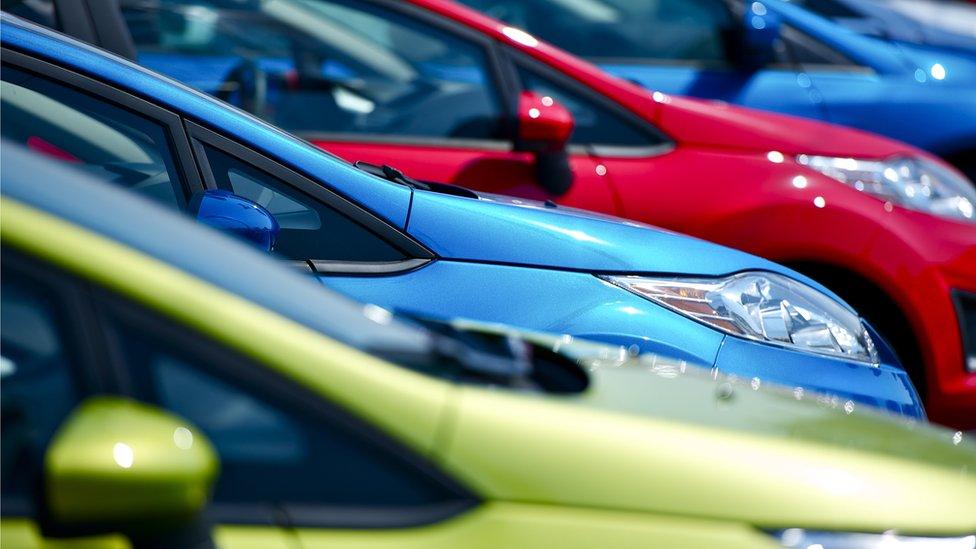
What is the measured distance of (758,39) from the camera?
21.7ft

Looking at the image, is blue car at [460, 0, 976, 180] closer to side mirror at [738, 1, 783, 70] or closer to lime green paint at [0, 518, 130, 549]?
side mirror at [738, 1, 783, 70]

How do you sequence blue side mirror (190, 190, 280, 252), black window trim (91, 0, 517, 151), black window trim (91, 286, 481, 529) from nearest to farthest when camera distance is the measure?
black window trim (91, 286, 481, 529) < blue side mirror (190, 190, 280, 252) < black window trim (91, 0, 517, 151)

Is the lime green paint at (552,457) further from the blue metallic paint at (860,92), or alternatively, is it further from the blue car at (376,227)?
the blue metallic paint at (860,92)

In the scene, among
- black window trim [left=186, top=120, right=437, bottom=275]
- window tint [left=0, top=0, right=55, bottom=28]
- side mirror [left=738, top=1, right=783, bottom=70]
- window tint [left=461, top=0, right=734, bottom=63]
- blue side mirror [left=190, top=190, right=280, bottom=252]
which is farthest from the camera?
window tint [left=461, top=0, right=734, bottom=63]

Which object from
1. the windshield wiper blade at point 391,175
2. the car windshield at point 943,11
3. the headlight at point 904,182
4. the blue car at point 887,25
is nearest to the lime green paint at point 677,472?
the windshield wiper blade at point 391,175

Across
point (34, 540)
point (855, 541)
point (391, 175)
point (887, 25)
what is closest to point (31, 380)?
point (34, 540)

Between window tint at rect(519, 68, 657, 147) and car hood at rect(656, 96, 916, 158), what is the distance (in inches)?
4.0

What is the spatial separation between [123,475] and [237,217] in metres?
1.43

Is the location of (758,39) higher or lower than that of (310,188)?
higher

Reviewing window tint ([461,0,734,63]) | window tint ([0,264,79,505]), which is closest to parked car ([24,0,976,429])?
window tint ([461,0,734,63])

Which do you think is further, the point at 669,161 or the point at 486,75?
the point at 486,75

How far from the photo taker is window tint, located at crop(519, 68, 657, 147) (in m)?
5.05

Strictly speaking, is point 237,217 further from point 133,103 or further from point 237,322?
point 237,322

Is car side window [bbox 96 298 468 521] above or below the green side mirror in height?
above
